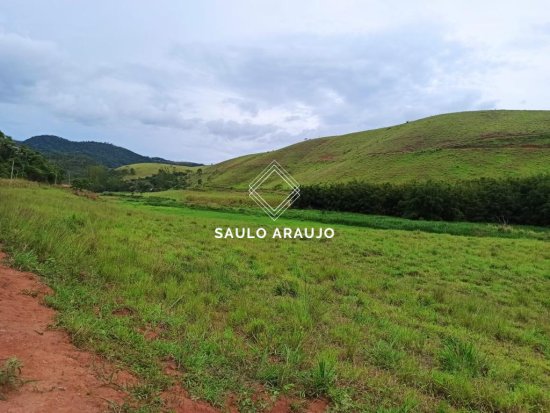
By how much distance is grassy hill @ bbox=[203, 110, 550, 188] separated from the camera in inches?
2415

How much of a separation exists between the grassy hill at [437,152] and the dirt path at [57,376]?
2386 inches

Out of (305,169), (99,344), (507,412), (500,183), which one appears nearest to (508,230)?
(500,183)

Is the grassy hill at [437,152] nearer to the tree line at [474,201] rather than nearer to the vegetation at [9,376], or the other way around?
the tree line at [474,201]

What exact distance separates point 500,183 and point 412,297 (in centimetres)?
Answer: 4144

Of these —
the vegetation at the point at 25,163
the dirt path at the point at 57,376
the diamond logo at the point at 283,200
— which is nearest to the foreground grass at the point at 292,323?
the dirt path at the point at 57,376

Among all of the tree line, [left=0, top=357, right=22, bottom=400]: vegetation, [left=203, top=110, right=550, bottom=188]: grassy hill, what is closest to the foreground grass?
[left=0, top=357, right=22, bottom=400]: vegetation

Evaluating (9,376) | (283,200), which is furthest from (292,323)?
(283,200)

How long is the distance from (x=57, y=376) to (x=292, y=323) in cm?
418

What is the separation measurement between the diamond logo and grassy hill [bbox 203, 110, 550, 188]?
3.08 meters

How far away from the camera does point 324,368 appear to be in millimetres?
5020

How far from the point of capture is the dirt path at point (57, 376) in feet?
11.0

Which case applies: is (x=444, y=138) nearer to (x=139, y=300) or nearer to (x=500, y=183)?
(x=500, y=183)

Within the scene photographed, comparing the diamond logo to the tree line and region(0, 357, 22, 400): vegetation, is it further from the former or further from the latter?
region(0, 357, 22, 400): vegetation

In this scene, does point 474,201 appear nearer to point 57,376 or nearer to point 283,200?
point 283,200
